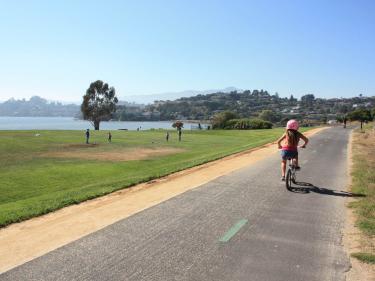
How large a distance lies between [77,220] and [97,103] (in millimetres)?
91422

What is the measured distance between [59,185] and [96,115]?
82019 millimetres

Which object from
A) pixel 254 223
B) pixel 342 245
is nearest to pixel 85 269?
pixel 254 223

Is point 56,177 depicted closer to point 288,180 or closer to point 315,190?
point 288,180

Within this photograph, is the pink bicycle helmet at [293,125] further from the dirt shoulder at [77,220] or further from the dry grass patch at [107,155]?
the dry grass patch at [107,155]

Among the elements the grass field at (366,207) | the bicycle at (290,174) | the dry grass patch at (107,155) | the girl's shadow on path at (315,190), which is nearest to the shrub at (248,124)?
the dry grass patch at (107,155)

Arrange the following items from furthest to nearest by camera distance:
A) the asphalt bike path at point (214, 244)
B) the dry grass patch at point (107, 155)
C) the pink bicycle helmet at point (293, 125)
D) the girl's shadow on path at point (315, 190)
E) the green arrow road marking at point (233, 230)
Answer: the dry grass patch at point (107, 155)
the pink bicycle helmet at point (293, 125)
the girl's shadow on path at point (315, 190)
the green arrow road marking at point (233, 230)
the asphalt bike path at point (214, 244)

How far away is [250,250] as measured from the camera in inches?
297

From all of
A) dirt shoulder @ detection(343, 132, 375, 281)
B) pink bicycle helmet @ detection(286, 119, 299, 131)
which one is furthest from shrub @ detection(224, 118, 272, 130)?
dirt shoulder @ detection(343, 132, 375, 281)

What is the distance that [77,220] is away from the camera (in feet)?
31.6

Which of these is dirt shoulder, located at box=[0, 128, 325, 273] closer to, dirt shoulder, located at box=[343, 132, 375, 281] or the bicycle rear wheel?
the bicycle rear wheel

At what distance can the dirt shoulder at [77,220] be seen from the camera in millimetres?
7543

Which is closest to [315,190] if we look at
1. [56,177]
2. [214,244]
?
[214,244]

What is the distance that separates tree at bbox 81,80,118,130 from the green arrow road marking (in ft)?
299

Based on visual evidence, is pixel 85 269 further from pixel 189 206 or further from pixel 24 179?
pixel 24 179
